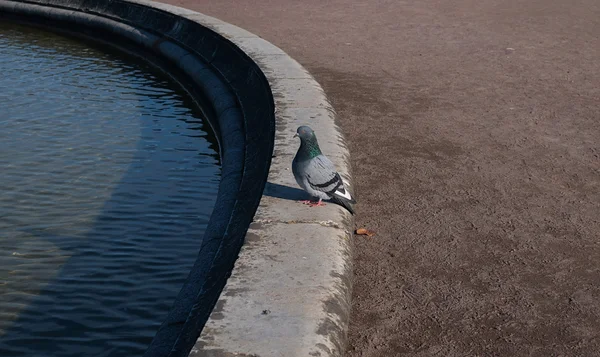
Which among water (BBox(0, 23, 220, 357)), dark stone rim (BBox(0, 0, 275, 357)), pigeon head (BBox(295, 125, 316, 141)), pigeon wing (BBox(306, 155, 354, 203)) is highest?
pigeon head (BBox(295, 125, 316, 141))

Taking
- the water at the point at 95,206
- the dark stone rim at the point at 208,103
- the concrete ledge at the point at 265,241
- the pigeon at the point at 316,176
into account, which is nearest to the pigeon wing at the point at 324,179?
the pigeon at the point at 316,176

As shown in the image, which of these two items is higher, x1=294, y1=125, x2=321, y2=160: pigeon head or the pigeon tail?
x1=294, y1=125, x2=321, y2=160: pigeon head

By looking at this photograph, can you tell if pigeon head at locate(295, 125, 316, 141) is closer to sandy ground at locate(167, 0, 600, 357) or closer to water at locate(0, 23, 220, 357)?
sandy ground at locate(167, 0, 600, 357)

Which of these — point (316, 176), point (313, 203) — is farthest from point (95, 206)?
point (316, 176)

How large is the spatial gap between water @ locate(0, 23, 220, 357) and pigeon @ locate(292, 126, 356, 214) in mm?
1100

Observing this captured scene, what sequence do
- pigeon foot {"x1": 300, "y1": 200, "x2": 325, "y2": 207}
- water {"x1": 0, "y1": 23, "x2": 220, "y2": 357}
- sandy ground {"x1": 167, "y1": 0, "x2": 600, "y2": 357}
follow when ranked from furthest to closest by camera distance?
water {"x1": 0, "y1": 23, "x2": 220, "y2": 357} → pigeon foot {"x1": 300, "y1": 200, "x2": 325, "y2": 207} → sandy ground {"x1": 167, "y1": 0, "x2": 600, "y2": 357}

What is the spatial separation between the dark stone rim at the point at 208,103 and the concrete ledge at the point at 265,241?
0.05 ft

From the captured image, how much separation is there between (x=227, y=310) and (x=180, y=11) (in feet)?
26.2

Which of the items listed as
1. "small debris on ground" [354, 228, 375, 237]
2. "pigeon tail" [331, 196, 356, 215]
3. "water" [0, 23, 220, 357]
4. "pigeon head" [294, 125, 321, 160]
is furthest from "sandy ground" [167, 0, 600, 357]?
"water" [0, 23, 220, 357]

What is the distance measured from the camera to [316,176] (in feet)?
14.1

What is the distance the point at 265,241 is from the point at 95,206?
2470 mm

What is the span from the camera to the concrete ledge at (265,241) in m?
3.15

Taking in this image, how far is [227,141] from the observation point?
6895mm

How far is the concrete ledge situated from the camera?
3.15 metres
